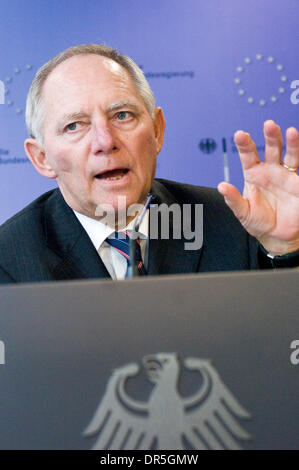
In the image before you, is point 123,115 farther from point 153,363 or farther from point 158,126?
point 153,363

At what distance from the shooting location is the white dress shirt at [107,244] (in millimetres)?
1369

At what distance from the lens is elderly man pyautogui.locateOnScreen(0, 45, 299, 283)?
1352mm

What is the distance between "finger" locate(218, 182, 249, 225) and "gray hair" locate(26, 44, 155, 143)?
0.58 metres

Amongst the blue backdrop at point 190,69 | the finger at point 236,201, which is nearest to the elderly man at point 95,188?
the finger at point 236,201

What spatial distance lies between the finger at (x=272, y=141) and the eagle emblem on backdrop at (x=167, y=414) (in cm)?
54

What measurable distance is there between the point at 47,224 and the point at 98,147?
24cm

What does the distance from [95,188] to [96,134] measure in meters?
0.12

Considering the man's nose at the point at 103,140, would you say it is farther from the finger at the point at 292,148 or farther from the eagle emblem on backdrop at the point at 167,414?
the eagle emblem on backdrop at the point at 167,414

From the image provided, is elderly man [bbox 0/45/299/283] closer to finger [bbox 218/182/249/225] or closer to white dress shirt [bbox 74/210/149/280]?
white dress shirt [bbox 74/210/149/280]

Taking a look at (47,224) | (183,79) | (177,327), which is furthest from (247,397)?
(183,79)

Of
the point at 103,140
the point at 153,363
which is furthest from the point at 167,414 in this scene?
the point at 103,140

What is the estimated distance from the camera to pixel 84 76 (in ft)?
4.74

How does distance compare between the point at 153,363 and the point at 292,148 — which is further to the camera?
the point at 292,148
